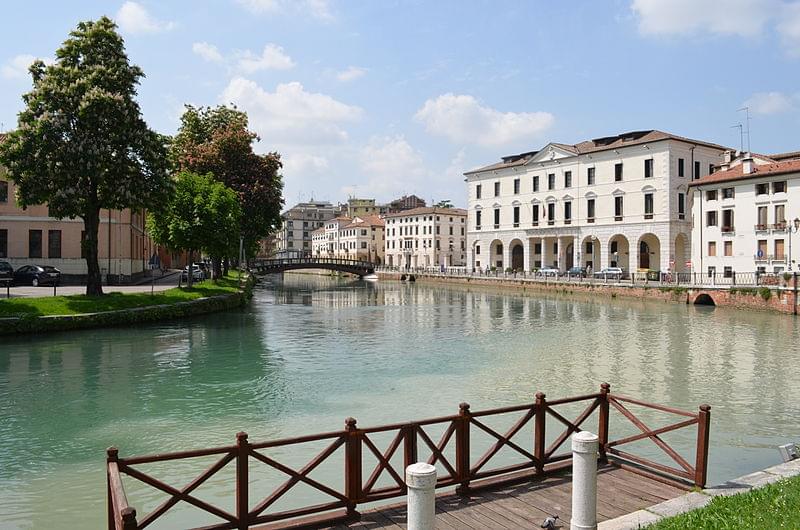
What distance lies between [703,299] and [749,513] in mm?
47753

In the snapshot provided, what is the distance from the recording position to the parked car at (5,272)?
136 feet

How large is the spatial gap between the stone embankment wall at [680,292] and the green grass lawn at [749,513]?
133 ft

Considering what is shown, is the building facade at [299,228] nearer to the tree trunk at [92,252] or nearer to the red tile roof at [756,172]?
the red tile roof at [756,172]

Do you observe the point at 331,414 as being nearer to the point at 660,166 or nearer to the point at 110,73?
the point at 110,73

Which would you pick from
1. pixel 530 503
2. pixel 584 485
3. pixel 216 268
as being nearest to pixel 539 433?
pixel 530 503

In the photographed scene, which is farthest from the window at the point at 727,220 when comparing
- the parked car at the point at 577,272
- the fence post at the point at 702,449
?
the fence post at the point at 702,449

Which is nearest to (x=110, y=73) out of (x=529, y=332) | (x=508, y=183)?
(x=529, y=332)

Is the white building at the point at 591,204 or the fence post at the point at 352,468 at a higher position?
the white building at the point at 591,204

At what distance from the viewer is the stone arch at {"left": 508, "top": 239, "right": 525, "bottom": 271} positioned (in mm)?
84312

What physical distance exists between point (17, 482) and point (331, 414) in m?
7.11

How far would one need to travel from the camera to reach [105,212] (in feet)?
161

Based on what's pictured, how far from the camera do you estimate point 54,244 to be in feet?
158

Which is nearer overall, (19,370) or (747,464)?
(747,464)

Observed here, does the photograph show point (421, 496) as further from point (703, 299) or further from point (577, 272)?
point (577, 272)
